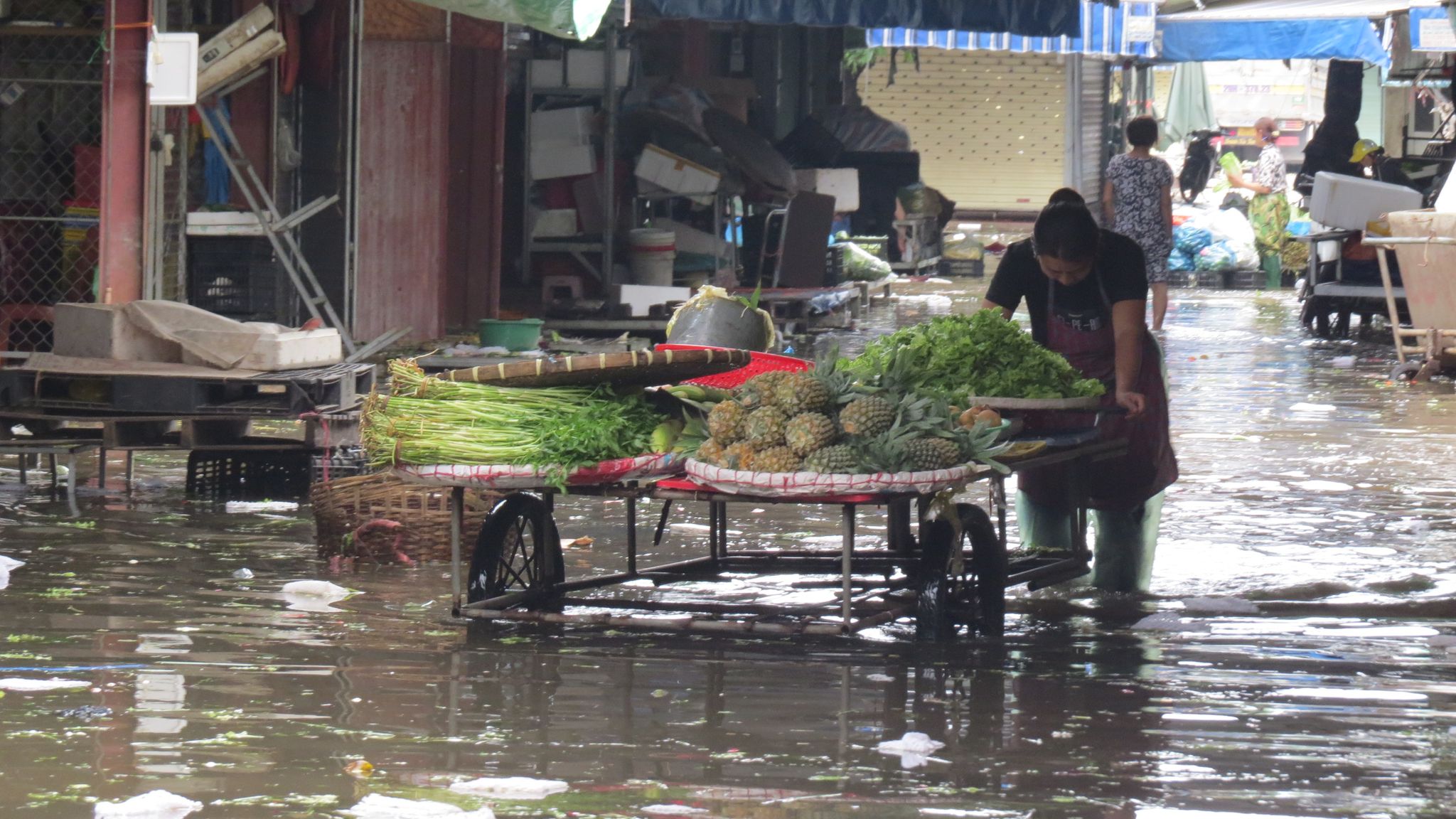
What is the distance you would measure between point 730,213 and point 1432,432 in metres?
7.83

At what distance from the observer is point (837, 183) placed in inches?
918

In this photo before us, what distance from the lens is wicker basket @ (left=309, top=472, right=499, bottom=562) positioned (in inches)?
308

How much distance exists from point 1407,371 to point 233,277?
9158 mm

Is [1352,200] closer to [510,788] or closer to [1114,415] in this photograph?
[1114,415]

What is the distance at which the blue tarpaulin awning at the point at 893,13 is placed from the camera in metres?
12.9

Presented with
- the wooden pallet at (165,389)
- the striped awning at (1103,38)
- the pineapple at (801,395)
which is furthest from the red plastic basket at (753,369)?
the striped awning at (1103,38)

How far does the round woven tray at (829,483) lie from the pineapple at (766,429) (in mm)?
139

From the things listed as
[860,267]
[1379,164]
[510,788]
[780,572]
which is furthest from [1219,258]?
[510,788]

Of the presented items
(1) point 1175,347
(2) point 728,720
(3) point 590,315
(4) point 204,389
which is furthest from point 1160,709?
(1) point 1175,347

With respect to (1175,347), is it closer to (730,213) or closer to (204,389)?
(730,213)

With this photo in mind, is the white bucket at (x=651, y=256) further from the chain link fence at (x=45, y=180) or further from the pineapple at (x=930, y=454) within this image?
the pineapple at (x=930, y=454)

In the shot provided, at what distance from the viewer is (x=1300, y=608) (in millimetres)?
7086

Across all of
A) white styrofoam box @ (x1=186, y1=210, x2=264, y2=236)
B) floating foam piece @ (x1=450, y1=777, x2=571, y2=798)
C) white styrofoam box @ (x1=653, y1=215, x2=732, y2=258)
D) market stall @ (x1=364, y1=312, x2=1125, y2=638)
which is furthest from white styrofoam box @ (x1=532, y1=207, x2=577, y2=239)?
floating foam piece @ (x1=450, y1=777, x2=571, y2=798)

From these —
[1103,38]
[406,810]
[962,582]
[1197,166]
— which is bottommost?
[406,810]
